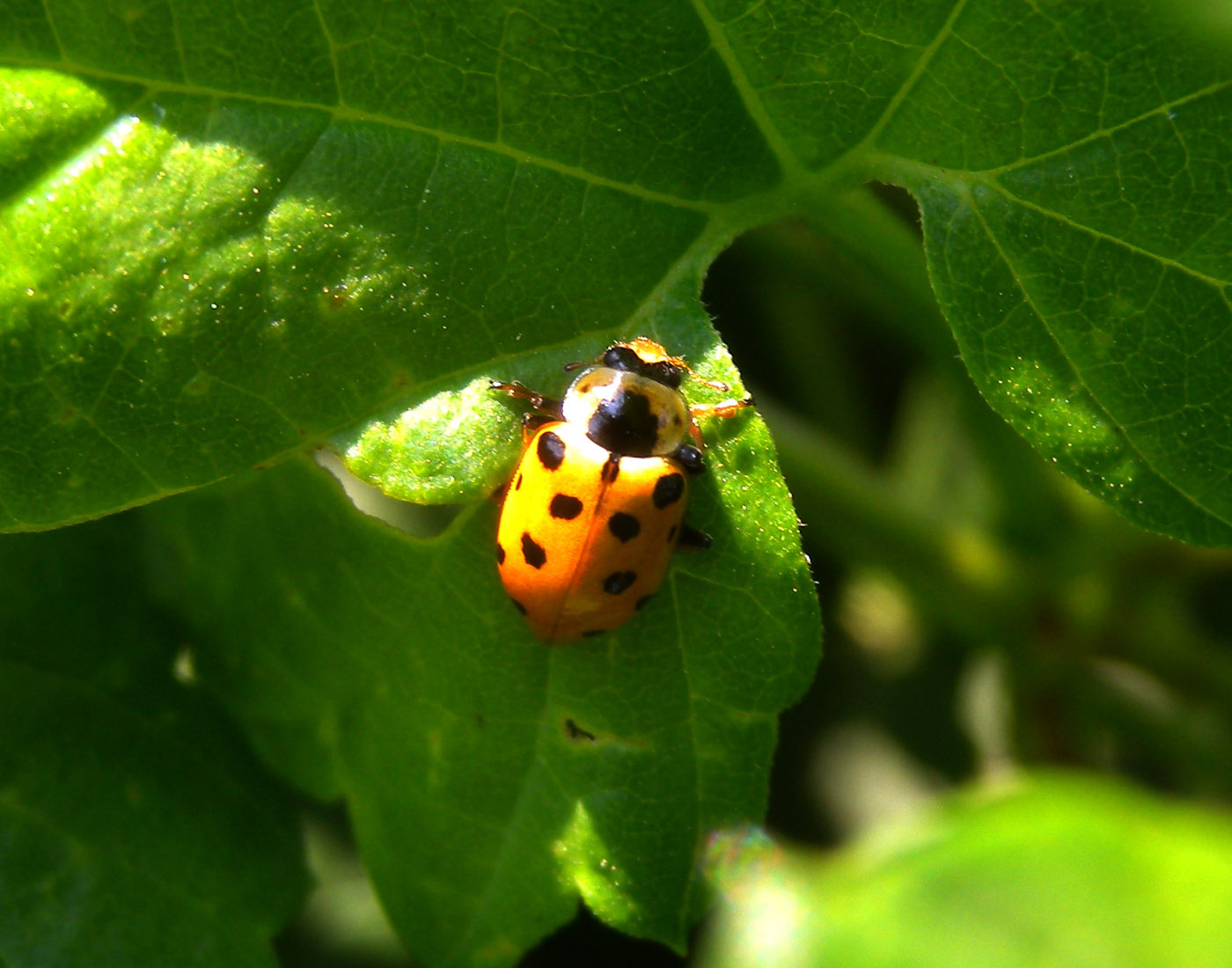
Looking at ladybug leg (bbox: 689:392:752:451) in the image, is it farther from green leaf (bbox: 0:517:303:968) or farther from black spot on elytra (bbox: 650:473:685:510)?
green leaf (bbox: 0:517:303:968)

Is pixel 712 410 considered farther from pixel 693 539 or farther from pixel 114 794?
pixel 114 794

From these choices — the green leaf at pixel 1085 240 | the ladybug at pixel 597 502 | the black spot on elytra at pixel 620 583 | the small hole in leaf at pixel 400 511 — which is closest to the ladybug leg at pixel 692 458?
the ladybug at pixel 597 502

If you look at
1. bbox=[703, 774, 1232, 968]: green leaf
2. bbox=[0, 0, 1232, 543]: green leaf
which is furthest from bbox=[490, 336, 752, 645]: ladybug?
bbox=[703, 774, 1232, 968]: green leaf

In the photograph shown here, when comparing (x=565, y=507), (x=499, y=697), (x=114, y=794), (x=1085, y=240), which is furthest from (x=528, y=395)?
(x=114, y=794)

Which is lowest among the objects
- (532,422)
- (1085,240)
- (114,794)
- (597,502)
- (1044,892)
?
(114,794)

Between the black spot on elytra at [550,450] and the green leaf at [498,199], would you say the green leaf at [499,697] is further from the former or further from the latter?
the green leaf at [498,199]

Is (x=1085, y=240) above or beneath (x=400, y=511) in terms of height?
above
